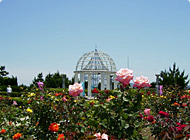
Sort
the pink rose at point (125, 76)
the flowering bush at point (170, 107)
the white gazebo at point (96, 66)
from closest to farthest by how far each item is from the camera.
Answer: the pink rose at point (125, 76) < the flowering bush at point (170, 107) < the white gazebo at point (96, 66)

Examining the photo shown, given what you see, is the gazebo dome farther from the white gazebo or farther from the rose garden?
the rose garden

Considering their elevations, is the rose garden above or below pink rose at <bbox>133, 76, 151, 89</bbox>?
below

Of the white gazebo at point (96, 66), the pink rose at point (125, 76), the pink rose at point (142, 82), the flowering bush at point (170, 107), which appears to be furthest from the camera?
the white gazebo at point (96, 66)

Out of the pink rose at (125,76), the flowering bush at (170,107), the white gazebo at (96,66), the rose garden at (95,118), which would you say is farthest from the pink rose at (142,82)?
the white gazebo at (96,66)

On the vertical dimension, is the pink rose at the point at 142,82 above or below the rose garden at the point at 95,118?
above

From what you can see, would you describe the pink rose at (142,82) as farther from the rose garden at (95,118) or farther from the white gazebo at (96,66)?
the white gazebo at (96,66)

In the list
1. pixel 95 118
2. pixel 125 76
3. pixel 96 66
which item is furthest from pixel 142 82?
pixel 96 66

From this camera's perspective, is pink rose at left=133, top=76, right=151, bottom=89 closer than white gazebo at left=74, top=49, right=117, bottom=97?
Yes

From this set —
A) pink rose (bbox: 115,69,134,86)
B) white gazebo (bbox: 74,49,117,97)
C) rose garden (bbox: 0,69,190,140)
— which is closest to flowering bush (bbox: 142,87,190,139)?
rose garden (bbox: 0,69,190,140)

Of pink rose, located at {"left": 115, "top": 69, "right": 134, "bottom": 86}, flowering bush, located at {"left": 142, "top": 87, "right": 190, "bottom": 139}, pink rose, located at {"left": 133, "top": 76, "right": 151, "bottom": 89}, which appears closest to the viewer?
pink rose, located at {"left": 115, "top": 69, "right": 134, "bottom": 86}

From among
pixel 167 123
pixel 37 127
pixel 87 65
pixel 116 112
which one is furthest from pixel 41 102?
pixel 87 65

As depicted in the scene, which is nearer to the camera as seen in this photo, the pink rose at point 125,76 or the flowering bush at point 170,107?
the pink rose at point 125,76

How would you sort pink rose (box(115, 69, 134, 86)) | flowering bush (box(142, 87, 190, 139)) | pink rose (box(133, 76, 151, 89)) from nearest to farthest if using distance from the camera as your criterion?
pink rose (box(115, 69, 134, 86))
pink rose (box(133, 76, 151, 89))
flowering bush (box(142, 87, 190, 139))

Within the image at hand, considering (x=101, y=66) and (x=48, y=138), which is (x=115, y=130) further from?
(x=101, y=66)
